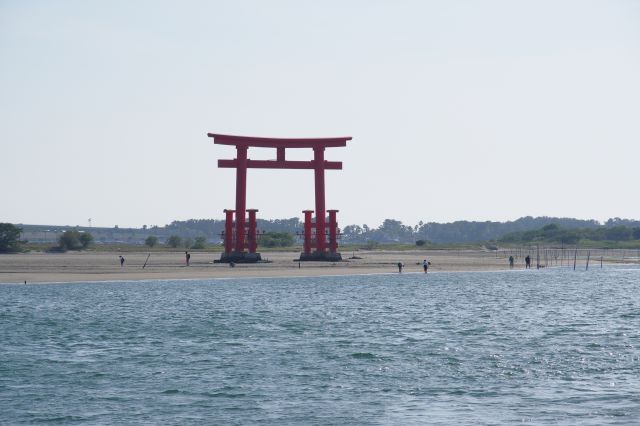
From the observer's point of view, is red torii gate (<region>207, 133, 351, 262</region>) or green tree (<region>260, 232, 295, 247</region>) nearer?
red torii gate (<region>207, 133, 351, 262</region>)

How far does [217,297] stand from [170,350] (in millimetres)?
19801

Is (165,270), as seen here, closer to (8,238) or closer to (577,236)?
(8,238)

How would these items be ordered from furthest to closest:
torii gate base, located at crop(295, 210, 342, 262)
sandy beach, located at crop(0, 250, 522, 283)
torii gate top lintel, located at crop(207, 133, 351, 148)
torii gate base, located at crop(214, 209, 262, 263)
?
torii gate base, located at crop(295, 210, 342, 262) < torii gate base, located at crop(214, 209, 262, 263) < torii gate top lintel, located at crop(207, 133, 351, 148) < sandy beach, located at crop(0, 250, 522, 283)

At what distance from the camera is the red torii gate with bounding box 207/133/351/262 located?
202ft

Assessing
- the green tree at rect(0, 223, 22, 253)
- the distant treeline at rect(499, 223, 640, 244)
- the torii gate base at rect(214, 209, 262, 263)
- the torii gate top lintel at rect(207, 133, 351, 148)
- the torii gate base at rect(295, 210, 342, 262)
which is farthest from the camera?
the distant treeline at rect(499, 223, 640, 244)

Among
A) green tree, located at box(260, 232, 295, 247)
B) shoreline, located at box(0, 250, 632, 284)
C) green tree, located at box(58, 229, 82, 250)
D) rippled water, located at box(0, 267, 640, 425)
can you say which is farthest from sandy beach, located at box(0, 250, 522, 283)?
green tree, located at box(260, 232, 295, 247)

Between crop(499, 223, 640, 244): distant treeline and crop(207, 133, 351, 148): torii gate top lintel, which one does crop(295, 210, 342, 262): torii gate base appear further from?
crop(499, 223, 640, 244): distant treeline

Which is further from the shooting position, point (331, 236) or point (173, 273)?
point (331, 236)

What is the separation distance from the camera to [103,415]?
17656 mm

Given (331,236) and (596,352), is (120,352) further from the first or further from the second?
(331,236)

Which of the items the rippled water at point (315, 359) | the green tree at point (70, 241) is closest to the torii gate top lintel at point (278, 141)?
the rippled water at point (315, 359)

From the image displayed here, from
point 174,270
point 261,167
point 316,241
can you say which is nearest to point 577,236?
point 316,241

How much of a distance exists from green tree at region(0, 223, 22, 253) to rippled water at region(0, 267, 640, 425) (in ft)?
143

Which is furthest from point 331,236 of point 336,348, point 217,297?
point 336,348
